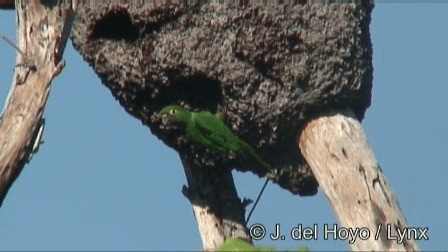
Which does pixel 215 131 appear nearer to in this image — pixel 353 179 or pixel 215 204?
pixel 215 204

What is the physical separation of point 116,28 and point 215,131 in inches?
33.9

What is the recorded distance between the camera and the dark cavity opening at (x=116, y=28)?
9.04 meters

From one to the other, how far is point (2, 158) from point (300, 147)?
1.74 m

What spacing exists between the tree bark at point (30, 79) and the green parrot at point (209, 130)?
73 cm

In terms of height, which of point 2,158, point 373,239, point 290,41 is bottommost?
point 373,239

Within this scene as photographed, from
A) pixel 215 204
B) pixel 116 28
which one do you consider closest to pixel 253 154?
pixel 215 204

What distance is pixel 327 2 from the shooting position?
8.75 metres

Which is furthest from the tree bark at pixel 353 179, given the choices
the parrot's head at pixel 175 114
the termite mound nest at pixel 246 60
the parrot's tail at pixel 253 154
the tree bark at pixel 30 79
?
the tree bark at pixel 30 79

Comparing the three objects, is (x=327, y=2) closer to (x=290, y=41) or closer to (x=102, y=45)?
(x=290, y=41)

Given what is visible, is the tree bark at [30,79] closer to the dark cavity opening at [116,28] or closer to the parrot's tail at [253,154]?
the dark cavity opening at [116,28]

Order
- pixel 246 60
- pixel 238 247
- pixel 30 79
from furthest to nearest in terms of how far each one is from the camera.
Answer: pixel 30 79 → pixel 246 60 → pixel 238 247

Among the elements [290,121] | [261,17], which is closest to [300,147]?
[290,121]

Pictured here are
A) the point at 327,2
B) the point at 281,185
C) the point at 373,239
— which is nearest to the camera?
the point at 373,239

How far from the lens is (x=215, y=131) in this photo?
29.6 ft
